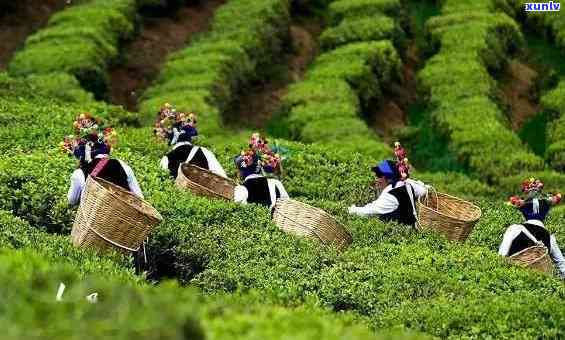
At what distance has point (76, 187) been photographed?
1102 cm

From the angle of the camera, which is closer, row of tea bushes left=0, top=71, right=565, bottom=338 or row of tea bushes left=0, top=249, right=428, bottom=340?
row of tea bushes left=0, top=249, right=428, bottom=340

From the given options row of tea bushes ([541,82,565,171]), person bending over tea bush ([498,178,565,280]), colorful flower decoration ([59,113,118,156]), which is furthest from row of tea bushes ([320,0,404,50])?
colorful flower decoration ([59,113,118,156])

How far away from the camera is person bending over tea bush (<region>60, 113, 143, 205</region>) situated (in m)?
10.9

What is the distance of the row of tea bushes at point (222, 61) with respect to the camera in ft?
76.8

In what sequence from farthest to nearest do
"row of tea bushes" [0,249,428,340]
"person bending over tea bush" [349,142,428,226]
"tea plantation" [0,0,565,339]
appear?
1. "person bending over tea bush" [349,142,428,226]
2. "tea plantation" [0,0,565,339]
3. "row of tea bushes" [0,249,428,340]

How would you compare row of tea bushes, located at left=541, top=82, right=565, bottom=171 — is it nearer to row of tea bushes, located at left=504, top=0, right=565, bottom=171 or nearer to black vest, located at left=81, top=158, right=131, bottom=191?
row of tea bushes, located at left=504, top=0, right=565, bottom=171

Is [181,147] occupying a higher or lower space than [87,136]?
lower

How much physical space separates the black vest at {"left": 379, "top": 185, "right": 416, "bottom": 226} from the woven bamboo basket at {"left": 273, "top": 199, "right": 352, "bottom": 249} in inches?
40.9

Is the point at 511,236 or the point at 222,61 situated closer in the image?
the point at 511,236

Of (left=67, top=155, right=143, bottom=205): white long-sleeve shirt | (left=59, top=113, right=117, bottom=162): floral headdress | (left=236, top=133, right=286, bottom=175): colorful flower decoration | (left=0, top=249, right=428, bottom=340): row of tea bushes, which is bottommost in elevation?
(left=236, top=133, right=286, bottom=175): colorful flower decoration

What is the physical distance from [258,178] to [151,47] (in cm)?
1754

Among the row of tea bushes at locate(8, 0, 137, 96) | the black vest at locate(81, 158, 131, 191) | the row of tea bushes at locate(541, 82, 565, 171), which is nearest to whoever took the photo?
the black vest at locate(81, 158, 131, 191)

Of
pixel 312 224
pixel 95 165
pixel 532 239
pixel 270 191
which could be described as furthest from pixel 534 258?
pixel 95 165

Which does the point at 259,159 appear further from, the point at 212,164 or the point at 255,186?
the point at 212,164
